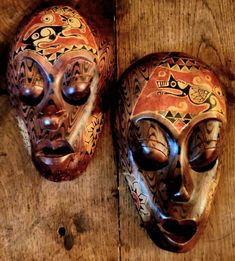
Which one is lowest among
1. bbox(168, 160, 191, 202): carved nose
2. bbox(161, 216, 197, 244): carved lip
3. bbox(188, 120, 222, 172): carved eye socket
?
bbox(161, 216, 197, 244): carved lip

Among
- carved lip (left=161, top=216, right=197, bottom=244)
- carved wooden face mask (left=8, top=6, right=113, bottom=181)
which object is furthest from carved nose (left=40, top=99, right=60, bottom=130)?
carved lip (left=161, top=216, right=197, bottom=244)

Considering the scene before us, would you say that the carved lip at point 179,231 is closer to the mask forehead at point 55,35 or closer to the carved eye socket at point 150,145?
the carved eye socket at point 150,145

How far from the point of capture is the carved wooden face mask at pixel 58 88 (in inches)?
39.9

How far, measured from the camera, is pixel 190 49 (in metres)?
1.17

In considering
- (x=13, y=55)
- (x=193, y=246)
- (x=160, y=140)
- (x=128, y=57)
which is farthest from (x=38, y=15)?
(x=193, y=246)

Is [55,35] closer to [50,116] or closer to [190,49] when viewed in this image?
[50,116]

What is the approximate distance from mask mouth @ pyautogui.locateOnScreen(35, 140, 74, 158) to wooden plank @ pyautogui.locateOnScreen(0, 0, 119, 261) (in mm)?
133

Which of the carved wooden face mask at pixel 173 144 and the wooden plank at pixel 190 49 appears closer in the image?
the carved wooden face mask at pixel 173 144

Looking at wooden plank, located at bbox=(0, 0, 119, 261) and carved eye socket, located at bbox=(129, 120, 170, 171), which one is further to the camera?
wooden plank, located at bbox=(0, 0, 119, 261)

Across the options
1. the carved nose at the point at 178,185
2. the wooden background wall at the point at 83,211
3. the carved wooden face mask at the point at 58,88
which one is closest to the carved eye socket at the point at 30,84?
the carved wooden face mask at the point at 58,88

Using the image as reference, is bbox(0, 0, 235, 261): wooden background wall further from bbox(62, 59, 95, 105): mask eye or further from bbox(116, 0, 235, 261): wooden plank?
bbox(62, 59, 95, 105): mask eye

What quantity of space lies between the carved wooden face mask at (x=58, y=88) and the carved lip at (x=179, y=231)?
0.17 metres

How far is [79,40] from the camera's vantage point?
1049 millimetres

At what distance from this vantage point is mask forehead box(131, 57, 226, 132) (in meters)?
1.03
